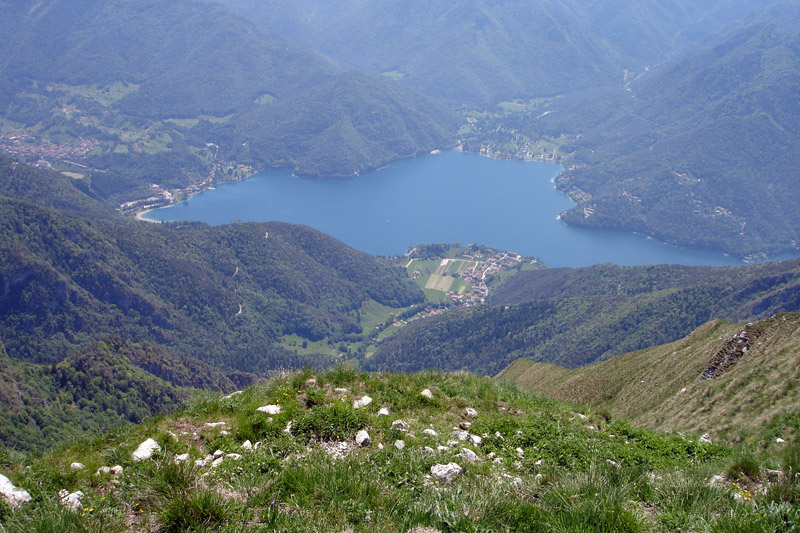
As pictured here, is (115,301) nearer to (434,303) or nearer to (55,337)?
(55,337)

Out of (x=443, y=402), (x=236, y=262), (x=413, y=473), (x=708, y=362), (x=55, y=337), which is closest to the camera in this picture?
(x=413, y=473)

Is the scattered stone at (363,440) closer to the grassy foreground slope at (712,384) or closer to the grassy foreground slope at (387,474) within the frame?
the grassy foreground slope at (387,474)

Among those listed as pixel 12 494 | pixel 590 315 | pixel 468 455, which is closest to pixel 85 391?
pixel 12 494

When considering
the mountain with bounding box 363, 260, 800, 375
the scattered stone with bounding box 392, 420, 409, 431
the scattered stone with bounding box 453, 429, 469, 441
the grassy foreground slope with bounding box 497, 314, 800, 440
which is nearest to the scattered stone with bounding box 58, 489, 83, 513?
the scattered stone with bounding box 392, 420, 409, 431

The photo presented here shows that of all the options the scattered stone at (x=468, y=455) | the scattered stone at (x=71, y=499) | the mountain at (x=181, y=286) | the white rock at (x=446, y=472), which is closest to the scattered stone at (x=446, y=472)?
the white rock at (x=446, y=472)

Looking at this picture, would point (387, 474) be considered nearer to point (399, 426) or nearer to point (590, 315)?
point (399, 426)

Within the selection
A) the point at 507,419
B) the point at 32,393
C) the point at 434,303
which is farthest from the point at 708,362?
the point at 434,303
